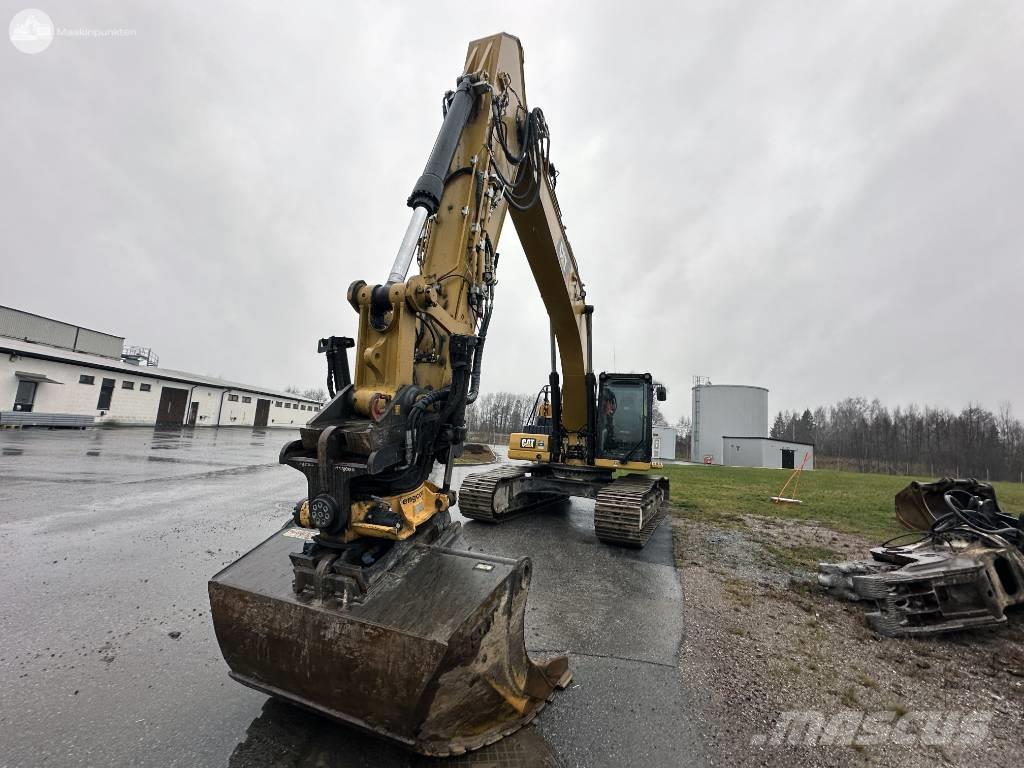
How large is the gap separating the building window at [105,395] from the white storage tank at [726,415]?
42.1 metres

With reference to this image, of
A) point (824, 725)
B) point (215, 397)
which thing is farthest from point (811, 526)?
point (215, 397)

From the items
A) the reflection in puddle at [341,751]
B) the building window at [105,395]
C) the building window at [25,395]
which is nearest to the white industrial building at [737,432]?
the reflection in puddle at [341,751]

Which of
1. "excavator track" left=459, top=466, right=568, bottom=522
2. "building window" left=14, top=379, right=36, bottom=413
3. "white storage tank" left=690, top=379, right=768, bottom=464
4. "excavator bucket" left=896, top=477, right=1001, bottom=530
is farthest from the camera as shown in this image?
"white storage tank" left=690, top=379, right=768, bottom=464

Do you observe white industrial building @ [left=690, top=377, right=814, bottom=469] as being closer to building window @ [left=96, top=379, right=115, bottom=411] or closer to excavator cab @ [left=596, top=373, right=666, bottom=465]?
excavator cab @ [left=596, top=373, right=666, bottom=465]

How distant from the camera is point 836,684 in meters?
3.15

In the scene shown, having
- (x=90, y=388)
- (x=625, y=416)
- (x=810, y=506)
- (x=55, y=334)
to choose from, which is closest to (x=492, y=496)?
(x=625, y=416)

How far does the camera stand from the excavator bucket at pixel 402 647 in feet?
7.03

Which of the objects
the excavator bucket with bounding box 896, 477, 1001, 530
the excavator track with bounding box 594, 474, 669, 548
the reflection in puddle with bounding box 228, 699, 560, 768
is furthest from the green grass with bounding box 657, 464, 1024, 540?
the reflection in puddle with bounding box 228, 699, 560, 768

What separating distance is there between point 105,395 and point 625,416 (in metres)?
30.9

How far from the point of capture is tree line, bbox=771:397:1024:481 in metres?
49.4

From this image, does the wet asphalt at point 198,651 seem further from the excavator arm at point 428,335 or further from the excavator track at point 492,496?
the excavator arm at point 428,335

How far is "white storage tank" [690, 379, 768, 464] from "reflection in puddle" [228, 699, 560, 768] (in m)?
38.4

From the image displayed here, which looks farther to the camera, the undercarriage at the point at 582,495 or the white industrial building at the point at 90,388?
the white industrial building at the point at 90,388

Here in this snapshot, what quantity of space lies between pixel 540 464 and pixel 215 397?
114 ft
